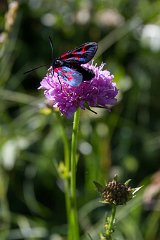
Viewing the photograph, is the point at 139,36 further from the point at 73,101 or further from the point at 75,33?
the point at 73,101

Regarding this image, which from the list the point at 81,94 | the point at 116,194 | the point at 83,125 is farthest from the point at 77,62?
the point at 83,125

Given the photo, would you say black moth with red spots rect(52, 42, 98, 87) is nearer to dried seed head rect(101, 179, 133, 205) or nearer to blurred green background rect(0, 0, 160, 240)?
dried seed head rect(101, 179, 133, 205)

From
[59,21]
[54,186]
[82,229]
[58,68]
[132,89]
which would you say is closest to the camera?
[58,68]

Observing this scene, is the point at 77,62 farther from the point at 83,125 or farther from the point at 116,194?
the point at 83,125

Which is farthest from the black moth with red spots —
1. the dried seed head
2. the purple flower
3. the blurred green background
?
the blurred green background

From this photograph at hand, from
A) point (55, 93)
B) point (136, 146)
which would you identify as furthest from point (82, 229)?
point (55, 93)

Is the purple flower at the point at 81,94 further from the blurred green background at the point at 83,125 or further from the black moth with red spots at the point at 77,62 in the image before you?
the blurred green background at the point at 83,125

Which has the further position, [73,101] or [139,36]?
[139,36]
